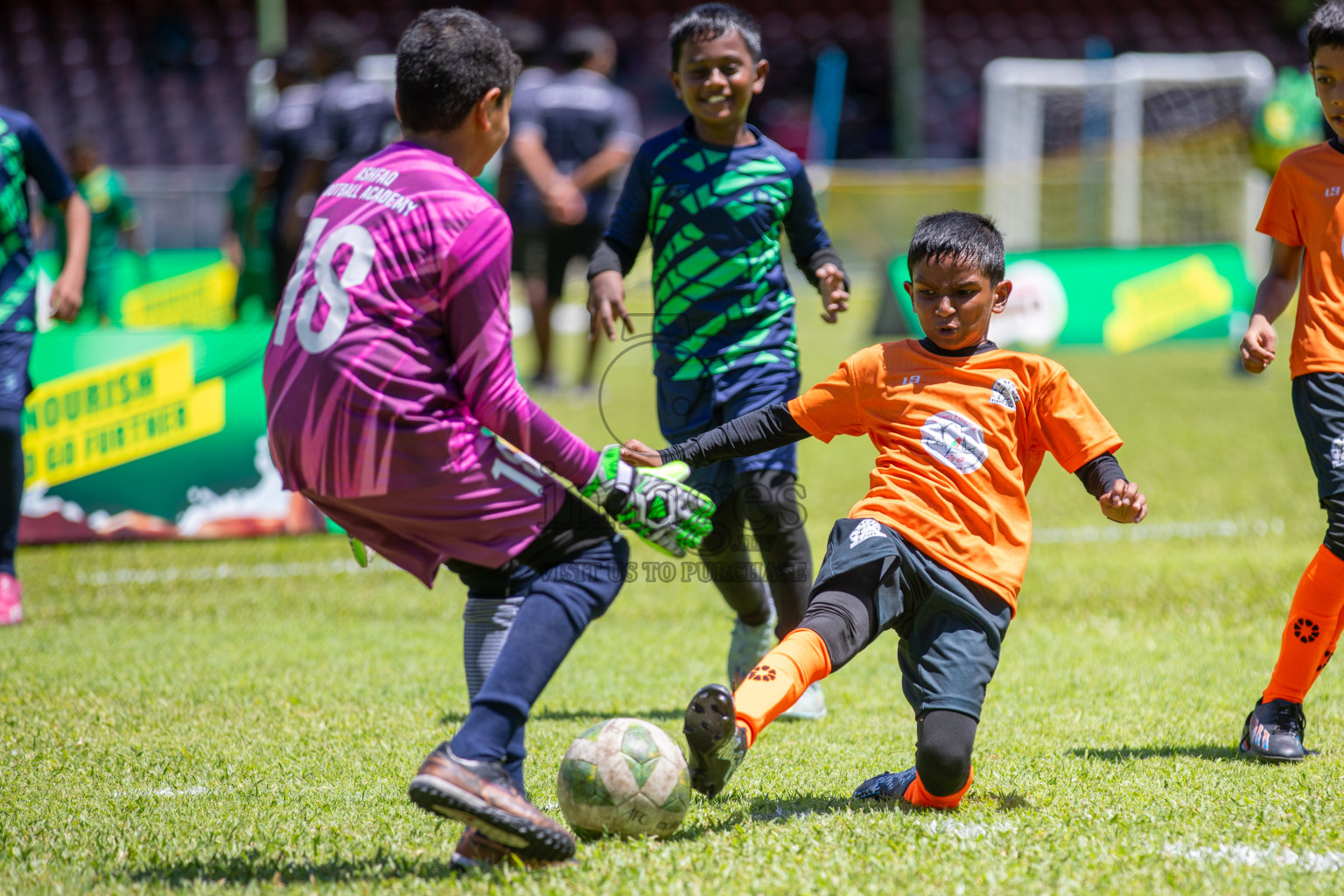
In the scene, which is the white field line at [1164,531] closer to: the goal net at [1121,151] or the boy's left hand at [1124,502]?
the boy's left hand at [1124,502]

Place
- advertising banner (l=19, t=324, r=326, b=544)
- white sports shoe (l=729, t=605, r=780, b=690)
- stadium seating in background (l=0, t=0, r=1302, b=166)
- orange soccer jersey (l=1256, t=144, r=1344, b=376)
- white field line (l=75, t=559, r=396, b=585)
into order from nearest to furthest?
1. orange soccer jersey (l=1256, t=144, r=1344, b=376)
2. white sports shoe (l=729, t=605, r=780, b=690)
3. white field line (l=75, t=559, r=396, b=585)
4. advertising banner (l=19, t=324, r=326, b=544)
5. stadium seating in background (l=0, t=0, r=1302, b=166)

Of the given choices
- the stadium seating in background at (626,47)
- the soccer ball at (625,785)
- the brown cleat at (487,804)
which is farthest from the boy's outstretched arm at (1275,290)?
the stadium seating in background at (626,47)

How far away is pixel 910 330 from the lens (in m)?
14.0

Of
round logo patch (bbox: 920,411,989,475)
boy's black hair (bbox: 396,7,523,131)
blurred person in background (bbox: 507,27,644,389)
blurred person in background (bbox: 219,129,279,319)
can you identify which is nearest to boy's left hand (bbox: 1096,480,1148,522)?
round logo patch (bbox: 920,411,989,475)

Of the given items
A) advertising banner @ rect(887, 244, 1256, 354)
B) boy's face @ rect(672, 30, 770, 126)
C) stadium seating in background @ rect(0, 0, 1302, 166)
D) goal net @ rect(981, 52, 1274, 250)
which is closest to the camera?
boy's face @ rect(672, 30, 770, 126)

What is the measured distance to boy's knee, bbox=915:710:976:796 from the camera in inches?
119

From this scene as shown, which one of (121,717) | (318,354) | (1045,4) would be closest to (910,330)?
(121,717)

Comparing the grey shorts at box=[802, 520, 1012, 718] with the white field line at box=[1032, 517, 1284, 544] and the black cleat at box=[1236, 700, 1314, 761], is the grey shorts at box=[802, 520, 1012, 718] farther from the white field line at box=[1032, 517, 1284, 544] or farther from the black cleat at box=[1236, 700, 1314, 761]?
the white field line at box=[1032, 517, 1284, 544]

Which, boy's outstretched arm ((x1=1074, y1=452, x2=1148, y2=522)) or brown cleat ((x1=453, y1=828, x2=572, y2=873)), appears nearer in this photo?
brown cleat ((x1=453, y1=828, x2=572, y2=873))

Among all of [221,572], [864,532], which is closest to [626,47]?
[221,572]

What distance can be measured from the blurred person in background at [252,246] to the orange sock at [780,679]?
314 inches

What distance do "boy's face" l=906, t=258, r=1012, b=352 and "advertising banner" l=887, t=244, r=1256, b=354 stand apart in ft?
34.4

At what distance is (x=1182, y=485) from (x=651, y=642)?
4.22 metres

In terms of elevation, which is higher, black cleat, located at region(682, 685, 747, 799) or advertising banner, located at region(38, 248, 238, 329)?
black cleat, located at region(682, 685, 747, 799)
